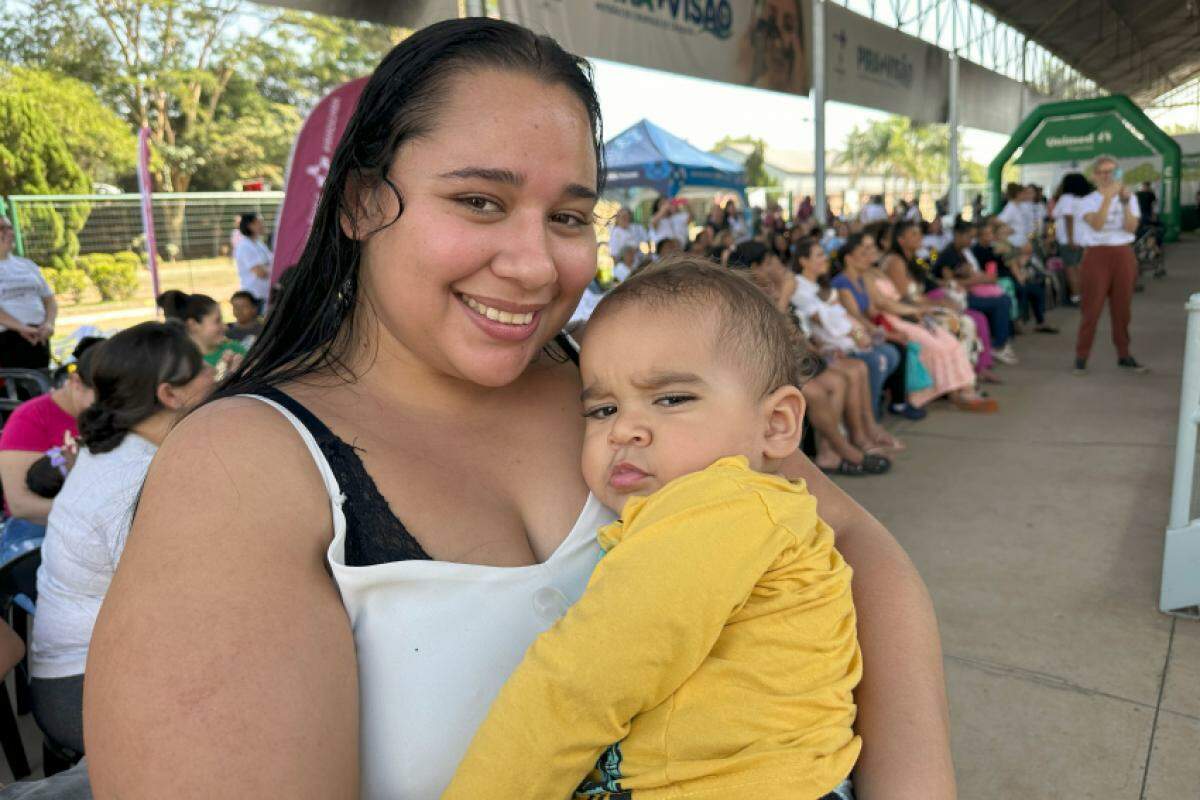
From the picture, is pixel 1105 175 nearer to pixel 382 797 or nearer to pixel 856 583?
pixel 856 583

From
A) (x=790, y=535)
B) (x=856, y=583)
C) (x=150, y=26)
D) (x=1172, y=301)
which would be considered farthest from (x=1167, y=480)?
(x=150, y=26)

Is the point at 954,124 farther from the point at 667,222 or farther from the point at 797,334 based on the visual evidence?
the point at 797,334

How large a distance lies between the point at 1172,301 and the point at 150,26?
24528mm

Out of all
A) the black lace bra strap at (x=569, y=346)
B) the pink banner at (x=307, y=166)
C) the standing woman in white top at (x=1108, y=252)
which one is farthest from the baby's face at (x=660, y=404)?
the standing woman in white top at (x=1108, y=252)

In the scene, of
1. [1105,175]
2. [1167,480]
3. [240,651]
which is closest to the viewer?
[240,651]

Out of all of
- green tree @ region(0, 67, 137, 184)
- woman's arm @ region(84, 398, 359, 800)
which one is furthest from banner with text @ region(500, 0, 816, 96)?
green tree @ region(0, 67, 137, 184)

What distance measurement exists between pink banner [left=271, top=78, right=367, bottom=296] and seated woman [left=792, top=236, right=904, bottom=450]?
10.4 feet

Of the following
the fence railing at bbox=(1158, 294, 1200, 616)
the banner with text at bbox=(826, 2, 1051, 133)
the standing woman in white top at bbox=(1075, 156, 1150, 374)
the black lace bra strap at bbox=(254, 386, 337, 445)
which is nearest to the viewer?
the black lace bra strap at bbox=(254, 386, 337, 445)

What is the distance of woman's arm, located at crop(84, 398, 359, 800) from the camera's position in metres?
0.83

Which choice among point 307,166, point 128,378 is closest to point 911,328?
point 307,166

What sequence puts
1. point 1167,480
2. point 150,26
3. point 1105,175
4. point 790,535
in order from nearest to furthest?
point 790,535
point 1167,480
point 1105,175
point 150,26

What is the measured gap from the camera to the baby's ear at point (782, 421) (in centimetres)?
137

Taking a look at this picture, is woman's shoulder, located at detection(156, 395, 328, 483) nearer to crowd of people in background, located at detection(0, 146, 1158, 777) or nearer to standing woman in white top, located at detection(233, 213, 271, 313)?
crowd of people in background, located at detection(0, 146, 1158, 777)

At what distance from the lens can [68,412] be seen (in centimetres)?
356
